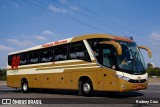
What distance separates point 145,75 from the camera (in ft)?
53.4

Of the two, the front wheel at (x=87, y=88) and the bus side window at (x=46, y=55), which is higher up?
the bus side window at (x=46, y=55)

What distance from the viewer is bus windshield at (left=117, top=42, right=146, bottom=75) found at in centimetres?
1552

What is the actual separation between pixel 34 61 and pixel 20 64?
7.99ft

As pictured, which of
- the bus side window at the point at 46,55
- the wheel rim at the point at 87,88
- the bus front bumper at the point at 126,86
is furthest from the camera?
the bus side window at the point at 46,55

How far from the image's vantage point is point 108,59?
1595 centimetres

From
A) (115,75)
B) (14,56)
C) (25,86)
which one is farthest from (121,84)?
(14,56)

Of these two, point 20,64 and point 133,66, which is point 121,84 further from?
point 20,64

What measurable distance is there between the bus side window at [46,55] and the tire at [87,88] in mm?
4021

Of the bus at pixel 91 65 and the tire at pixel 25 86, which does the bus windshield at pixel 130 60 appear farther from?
the tire at pixel 25 86

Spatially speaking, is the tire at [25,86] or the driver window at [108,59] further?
the tire at [25,86]

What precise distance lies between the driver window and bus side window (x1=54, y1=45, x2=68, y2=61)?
340 cm

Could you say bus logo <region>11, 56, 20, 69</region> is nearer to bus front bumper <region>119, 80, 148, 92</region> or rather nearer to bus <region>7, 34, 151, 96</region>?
bus <region>7, 34, 151, 96</region>

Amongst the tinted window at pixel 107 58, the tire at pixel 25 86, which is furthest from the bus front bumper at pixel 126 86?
the tire at pixel 25 86

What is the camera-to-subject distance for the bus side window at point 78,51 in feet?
56.5
